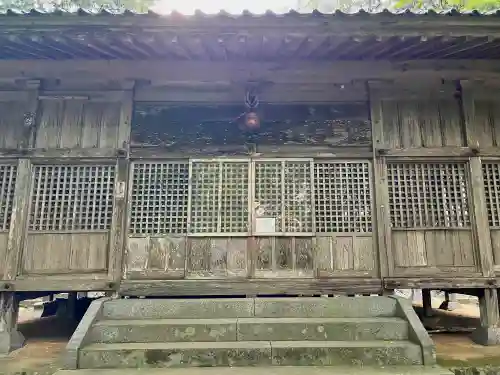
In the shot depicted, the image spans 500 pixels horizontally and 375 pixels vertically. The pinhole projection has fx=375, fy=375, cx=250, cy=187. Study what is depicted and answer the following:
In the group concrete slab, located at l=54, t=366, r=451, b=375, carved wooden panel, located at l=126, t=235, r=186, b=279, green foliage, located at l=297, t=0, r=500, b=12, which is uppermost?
green foliage, located at l=297, t=0, r=500, b=12

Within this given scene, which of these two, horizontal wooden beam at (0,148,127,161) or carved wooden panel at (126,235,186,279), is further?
horizontal wooden beam at (0,148,127,161)

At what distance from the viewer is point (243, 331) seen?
16.9 feet

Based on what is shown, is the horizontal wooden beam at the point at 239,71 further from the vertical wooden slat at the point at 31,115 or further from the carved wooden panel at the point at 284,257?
the carved wooden panel at the point at 284,257

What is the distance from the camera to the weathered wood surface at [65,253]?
20.7 ft

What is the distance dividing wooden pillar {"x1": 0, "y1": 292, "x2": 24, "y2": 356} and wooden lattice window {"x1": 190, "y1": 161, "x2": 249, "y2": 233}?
319 cm

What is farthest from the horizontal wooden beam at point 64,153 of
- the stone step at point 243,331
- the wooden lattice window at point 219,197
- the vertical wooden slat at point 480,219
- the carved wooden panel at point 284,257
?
the vertical wooden slat at point 480,219

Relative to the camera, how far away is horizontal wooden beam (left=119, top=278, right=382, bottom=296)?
631cm

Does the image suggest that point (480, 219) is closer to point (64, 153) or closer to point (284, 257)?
point (284, 257)

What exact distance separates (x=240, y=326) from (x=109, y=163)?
3.71 m

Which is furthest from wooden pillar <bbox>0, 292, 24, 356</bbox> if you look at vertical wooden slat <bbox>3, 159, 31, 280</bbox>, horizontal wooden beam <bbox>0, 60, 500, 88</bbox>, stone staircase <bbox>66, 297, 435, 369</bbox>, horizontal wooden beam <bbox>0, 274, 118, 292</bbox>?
horizontal wooden beam <bbox>0, 60, 500, 88</bbox>

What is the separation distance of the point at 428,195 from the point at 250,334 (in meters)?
4.05

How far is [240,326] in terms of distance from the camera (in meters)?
5.15

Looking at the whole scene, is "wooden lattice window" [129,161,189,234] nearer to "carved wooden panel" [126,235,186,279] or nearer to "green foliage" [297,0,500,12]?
"carved wooden panel" [126,235,186,279]

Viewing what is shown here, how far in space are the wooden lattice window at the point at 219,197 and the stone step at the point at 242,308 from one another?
4.54 ft
